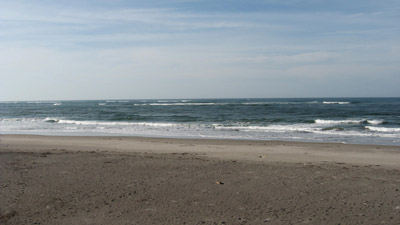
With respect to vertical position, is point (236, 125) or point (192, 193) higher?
point (192, 193)

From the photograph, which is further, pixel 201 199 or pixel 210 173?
pixel 210 173

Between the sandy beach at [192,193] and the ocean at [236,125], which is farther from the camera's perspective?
the ocean at [236,125]

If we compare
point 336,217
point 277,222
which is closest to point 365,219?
point 336,217

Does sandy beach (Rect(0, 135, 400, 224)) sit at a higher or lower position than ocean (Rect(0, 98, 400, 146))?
higher

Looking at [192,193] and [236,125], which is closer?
[192,193]

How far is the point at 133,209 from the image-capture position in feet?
16.2

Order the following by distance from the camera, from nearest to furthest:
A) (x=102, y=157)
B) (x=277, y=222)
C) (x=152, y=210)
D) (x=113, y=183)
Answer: (x=277, y=222)
(x=152, y=210)
(x=113, y=183)
(x=102, y=157)

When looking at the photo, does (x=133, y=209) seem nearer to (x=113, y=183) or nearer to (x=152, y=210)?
(x=152, y=210)

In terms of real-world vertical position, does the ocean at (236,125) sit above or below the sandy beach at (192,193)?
below

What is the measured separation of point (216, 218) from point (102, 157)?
5.54m

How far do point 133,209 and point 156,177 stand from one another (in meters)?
1.87

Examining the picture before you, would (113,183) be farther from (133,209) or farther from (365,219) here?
(365,219)

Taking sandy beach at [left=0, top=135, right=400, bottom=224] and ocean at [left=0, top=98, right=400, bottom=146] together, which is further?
ocean at [left=0, top=98, right=400, bottom=146]

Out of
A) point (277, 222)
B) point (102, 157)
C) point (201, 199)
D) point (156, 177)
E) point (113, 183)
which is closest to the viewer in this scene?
point (277, 222)
